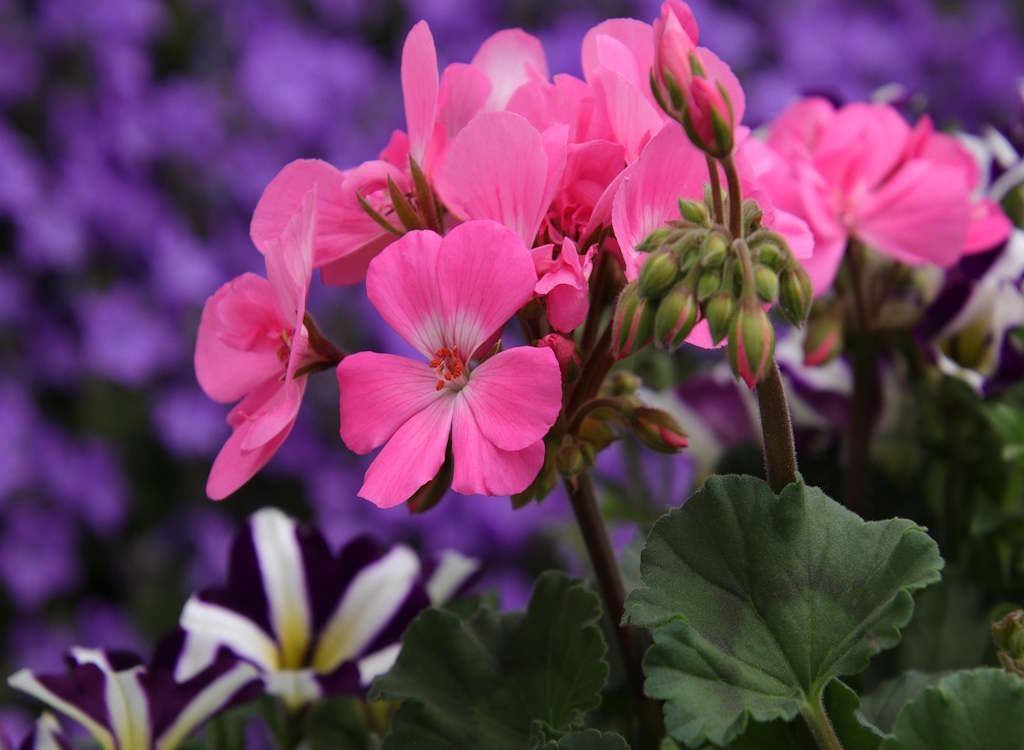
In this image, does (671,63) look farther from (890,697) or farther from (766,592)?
(890,697)

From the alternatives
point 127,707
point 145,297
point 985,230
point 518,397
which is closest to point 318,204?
point 518,397

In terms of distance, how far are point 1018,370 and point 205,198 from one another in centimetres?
173

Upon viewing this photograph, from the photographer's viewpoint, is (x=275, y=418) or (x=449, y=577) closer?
(x=275, y=418)

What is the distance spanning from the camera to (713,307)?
442 millimetres

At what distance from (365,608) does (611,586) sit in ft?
0.55

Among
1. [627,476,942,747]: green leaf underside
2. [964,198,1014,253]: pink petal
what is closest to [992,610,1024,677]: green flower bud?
[627,476,942,747]: green leaf underside

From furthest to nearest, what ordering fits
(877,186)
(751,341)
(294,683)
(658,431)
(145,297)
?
(145,297) → (877,186) → (294,683) → (658,431) → (751,341)

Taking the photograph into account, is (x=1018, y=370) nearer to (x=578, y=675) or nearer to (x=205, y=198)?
(x=578, y=675)

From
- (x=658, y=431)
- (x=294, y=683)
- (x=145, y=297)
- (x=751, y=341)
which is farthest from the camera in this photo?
(x=145, y=297)

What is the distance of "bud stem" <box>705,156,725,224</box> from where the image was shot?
47 centimetres

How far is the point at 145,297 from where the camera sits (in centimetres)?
224

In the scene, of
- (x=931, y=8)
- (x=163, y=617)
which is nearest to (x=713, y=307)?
(x=163, y=617)

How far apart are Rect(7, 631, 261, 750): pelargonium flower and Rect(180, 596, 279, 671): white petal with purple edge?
0.7 inches

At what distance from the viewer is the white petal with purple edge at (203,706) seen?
0.63 meters
